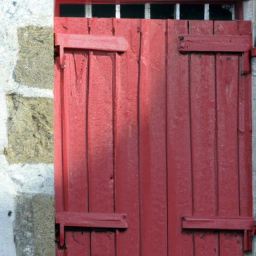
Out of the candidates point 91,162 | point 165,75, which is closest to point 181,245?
point 91,162

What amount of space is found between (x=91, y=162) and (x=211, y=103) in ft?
2.29

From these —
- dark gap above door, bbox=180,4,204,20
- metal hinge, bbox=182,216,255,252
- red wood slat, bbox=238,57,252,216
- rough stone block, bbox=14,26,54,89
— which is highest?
dark gap above door, bbox=180,4,204,20

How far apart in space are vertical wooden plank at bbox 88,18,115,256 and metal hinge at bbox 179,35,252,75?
410 mm

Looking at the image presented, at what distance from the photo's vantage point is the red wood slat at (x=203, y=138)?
2.90 meters

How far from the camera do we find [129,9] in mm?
3078

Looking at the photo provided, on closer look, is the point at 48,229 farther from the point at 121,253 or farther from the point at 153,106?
the point at 153,106

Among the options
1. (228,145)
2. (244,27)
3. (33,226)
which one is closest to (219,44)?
(244,27)

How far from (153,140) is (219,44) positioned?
2.02 ft

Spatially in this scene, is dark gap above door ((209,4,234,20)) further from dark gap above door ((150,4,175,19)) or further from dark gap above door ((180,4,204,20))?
dark gap above door ((150,4,175,19))

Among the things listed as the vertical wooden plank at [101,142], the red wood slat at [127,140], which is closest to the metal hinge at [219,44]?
the red wood slat at [127,140]

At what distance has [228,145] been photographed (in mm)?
2934

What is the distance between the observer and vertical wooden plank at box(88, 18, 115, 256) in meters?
2.85

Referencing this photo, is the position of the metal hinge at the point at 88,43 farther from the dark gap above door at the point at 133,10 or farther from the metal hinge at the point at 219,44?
the metal hinge at the point at 219,44

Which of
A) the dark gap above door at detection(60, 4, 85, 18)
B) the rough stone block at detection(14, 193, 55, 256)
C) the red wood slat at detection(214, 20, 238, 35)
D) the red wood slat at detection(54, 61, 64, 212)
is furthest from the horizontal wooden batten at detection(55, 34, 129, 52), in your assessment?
the rough stone block at detection(14, 193, 55, 256)
